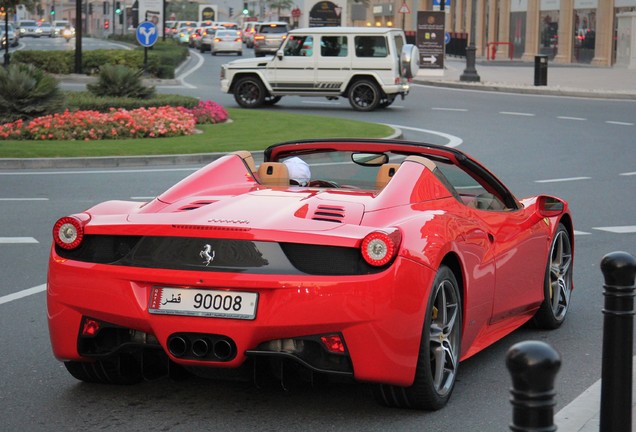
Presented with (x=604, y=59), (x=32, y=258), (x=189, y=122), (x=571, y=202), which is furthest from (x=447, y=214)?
(x=604, y=59)

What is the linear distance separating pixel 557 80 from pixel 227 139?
24517 mm

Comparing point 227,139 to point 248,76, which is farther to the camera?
point 248,76

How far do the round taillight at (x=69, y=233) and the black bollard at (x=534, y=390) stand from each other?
10.2ft

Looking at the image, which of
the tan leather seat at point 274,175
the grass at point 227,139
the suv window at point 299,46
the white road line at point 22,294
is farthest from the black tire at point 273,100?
the tan leather seat at point 274,175

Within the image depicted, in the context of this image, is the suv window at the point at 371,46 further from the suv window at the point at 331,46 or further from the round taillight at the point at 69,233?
the round taillight at the point at 69,233

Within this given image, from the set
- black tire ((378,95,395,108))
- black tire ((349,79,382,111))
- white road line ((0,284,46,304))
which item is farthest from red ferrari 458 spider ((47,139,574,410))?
black tire ((378,95,395,108))

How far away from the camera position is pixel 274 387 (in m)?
6.33

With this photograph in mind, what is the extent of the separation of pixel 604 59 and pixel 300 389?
5417 centimetres

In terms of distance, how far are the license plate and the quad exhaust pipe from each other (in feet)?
0.32

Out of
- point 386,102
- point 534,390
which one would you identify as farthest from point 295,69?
point 534,390

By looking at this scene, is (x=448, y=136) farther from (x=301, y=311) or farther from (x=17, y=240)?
(x=301, y=311)

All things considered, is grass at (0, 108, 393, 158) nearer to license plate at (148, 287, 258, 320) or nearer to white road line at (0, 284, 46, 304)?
white road line at (0, 284, 46, 304)

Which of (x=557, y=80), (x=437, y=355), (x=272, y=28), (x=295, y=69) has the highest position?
(x=272, y=28)

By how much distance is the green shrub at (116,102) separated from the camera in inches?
1014
